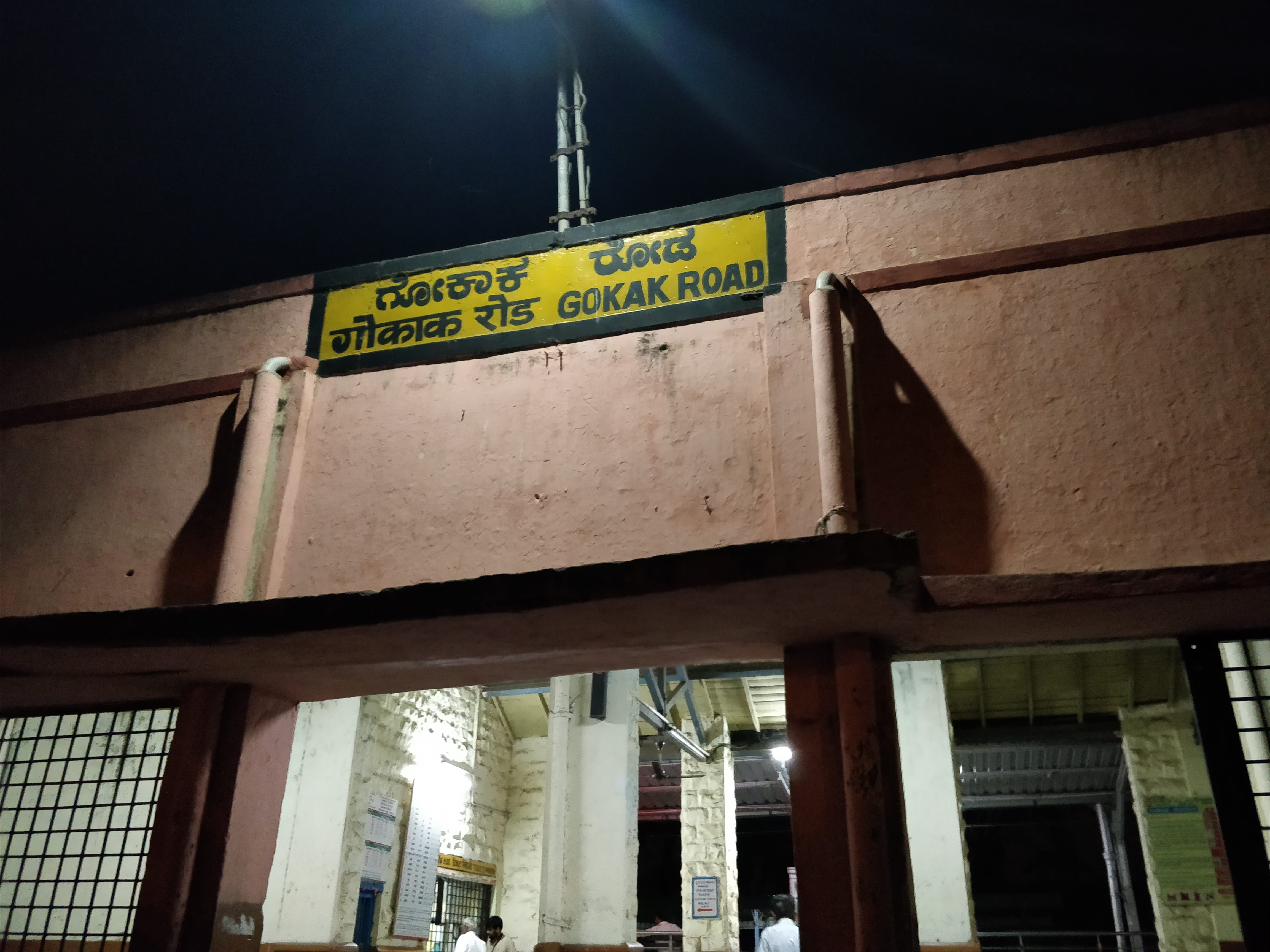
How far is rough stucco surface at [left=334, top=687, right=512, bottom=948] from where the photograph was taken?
891 centimetres

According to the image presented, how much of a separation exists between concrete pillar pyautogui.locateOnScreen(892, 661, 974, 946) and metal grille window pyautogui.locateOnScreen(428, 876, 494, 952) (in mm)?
5795

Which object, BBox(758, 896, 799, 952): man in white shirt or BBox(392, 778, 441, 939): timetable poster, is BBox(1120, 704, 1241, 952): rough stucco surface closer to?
BBox(758, 896, 799, 952): man in white shirt

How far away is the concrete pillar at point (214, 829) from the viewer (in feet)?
14.1

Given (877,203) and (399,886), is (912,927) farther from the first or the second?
(399,886)

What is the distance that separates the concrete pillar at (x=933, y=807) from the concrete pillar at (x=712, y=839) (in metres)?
5.50

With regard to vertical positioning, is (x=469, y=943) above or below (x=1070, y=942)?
above

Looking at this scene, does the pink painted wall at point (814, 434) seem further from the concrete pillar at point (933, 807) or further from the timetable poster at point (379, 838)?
the timetable poster at point (379, 838)

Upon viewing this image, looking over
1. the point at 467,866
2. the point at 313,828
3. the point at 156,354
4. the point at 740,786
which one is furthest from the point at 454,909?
the point at 156,354

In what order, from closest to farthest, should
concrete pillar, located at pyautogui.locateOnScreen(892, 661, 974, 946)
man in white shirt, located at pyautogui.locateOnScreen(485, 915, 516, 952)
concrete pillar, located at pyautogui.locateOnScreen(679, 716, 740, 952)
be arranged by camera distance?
1. concrete pillar, located at pyautogui.locateOnScreen(892, 661, 974, 946)
2. man in white shirt, located at pyautogui.locateOnScreen(485, 915, 516, 952)
3. concrete pillar, located at pyautogui.locateOnScreen(679, 716, 740, 952)

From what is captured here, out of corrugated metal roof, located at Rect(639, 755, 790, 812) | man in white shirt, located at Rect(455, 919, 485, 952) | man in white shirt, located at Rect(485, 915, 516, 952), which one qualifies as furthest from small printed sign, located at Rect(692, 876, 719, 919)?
man in white shirt, located at Rect(485, 915, 516, 952)

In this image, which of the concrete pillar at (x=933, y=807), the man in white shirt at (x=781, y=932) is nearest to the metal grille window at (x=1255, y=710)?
the concrete pillar at (x=933, y=807)

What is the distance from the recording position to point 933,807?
28.4 feet

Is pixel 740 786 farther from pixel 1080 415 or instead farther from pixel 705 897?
pixel 1080 415

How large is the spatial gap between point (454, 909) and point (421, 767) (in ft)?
8.64
